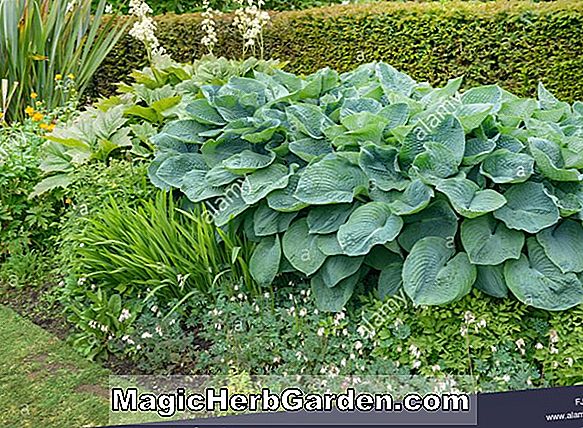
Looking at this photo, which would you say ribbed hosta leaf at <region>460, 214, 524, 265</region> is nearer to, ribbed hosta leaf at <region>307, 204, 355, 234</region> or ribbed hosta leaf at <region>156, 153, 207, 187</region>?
ribbed hosta leaf at <region>307, 204, 355, 234</region>

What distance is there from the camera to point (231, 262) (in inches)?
120

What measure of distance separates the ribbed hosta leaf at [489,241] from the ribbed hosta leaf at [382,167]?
0.30 m

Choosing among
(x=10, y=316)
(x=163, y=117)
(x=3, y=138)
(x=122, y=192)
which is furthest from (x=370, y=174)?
(x=3, y=138)

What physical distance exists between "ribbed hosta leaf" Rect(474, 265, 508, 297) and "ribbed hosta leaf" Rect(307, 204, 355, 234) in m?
0.53

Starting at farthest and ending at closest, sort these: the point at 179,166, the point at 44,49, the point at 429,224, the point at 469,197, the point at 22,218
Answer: the point at 44,49
the point at 22,218
the point at 179,166
the point at 429,224
the point at 469,197

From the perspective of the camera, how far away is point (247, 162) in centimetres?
303

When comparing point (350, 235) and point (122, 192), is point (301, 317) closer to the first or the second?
point (350, 235)

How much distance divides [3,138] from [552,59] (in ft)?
12.7

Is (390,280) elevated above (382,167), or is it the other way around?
(382,167)

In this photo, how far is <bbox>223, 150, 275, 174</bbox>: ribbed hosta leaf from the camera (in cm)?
300

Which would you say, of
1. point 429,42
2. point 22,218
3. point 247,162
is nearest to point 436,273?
point 247,162

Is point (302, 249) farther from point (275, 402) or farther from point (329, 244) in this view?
point (275, 402)

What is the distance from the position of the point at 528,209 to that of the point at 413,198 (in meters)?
0.40

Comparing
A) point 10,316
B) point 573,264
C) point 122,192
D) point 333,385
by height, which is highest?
point 573,264
